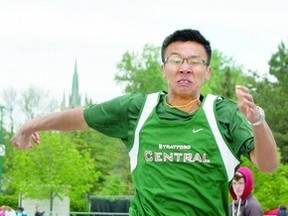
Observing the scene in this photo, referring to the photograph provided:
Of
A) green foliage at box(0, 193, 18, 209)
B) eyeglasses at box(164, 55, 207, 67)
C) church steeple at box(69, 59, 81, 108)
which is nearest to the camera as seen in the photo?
eyeglasses at box(164, 55, 207, 67)

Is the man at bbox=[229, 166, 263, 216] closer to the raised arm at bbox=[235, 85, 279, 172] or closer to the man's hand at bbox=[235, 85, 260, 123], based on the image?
the raised arm at bbox=[235, 85, 279, 172]

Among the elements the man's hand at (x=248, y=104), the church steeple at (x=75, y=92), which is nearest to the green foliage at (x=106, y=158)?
the man's hand at (x=248, y=104)

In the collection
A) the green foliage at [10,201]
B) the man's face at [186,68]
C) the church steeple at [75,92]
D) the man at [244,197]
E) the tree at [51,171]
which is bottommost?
the man at [244,197]

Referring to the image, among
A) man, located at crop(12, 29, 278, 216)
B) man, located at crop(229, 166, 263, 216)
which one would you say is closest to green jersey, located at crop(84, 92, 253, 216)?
man, located at crop(12, 29, 278, 216)

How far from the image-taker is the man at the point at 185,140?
6004mm

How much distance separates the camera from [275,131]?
64.1 meters

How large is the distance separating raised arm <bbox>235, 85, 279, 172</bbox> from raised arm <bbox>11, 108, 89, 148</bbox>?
138cm

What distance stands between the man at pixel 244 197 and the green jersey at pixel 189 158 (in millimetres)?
4179

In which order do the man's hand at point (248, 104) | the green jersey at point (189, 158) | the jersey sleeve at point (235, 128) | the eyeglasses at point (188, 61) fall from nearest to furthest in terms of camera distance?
1. the man's hand at point (248, 104)
2. the jersey sleeve at point (235, 128)
3. the green jersey at point (189, 158)
4. the eyeglasses at point (188, 61)

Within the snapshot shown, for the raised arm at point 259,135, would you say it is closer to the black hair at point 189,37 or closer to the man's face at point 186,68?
the man's face at point 186,68

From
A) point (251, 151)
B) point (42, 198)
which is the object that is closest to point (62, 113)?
point (251, 151)

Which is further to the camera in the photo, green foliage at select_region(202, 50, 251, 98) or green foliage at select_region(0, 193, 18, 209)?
green foliage at select_region(202, 50, 251, 98)

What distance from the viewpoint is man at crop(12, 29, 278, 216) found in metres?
6.00

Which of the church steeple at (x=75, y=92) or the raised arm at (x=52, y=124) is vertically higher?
the church steeple at (x=75, y=92)
